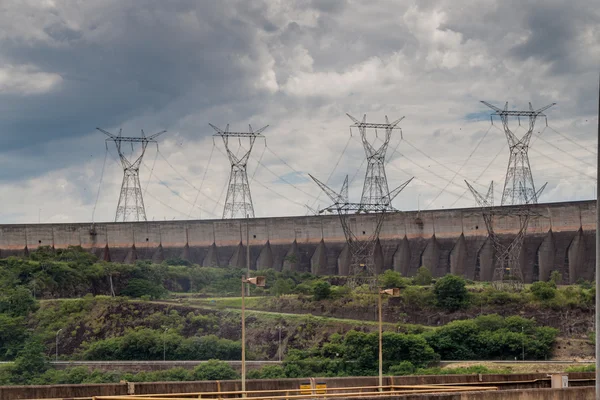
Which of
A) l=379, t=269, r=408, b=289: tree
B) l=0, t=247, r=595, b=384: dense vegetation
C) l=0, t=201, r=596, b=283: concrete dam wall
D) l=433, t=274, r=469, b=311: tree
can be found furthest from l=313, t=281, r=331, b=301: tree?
l=0, t=201, r=596, b=283: concrete dam wall

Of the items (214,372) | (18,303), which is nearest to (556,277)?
(214,372)

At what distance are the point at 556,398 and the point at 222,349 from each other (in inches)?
1923

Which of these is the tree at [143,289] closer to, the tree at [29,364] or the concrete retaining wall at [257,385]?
the tree at [29,364]

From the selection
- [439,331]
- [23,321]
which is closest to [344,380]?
[439,331]

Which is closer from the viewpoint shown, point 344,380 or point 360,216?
point 344,380

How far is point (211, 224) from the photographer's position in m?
109

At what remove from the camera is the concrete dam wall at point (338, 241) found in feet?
292

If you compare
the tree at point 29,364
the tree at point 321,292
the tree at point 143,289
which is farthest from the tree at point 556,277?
the tree at point 29,364

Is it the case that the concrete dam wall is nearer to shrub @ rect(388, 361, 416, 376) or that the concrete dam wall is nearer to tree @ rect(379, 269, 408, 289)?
tree @ rect(379, 269, 408, 289)

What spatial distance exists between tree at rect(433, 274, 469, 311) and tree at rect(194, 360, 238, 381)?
22.8m

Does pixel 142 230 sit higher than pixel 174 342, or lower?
higher

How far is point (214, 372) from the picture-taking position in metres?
61.6

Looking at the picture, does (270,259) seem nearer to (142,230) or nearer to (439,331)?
(142,230)

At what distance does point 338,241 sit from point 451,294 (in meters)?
26.5
